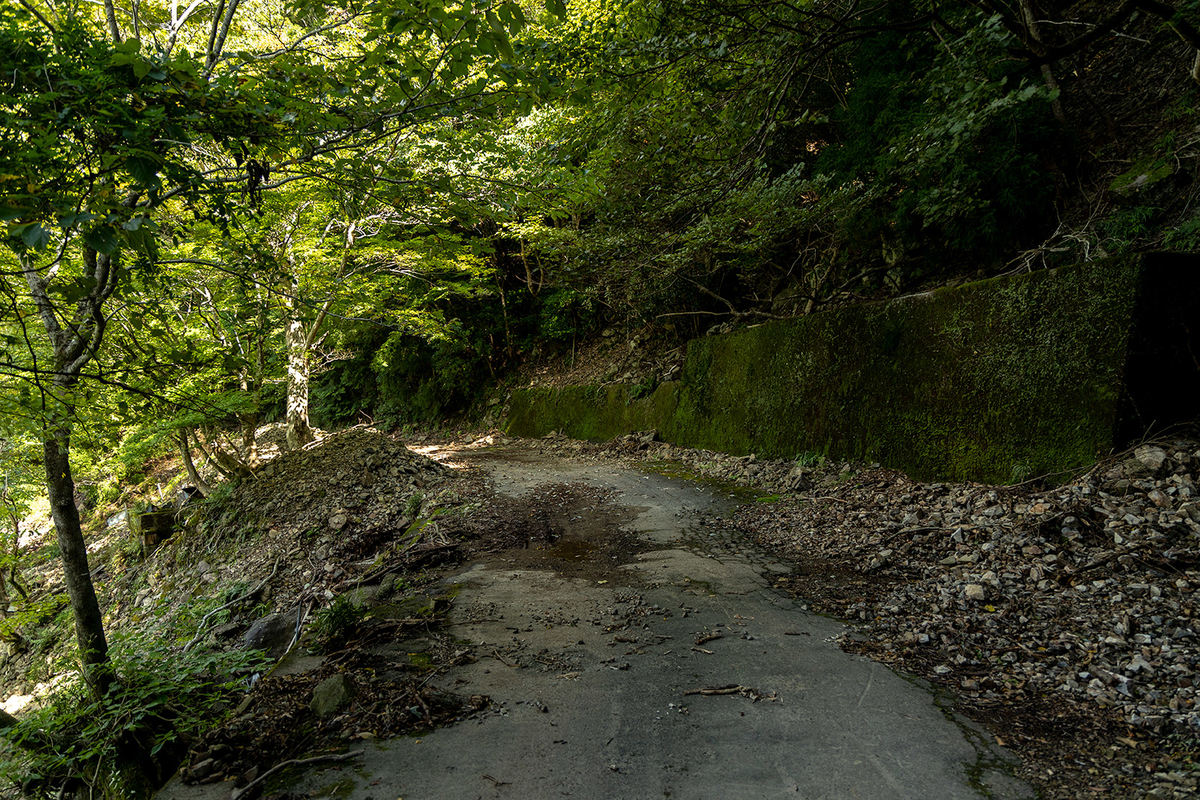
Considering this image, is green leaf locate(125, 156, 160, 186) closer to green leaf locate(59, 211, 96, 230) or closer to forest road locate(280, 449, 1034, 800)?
green leaf locate(59, 211, 96, 230)

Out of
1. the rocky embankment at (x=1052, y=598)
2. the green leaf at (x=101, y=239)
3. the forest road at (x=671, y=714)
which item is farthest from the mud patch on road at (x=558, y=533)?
the green leaf at (x=101, y=239)

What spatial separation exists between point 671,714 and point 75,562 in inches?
→ 153

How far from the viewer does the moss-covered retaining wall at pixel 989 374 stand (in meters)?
4.05

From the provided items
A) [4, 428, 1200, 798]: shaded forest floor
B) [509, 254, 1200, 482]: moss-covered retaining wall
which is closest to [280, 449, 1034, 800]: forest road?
[4, 428, 1200, 798]: shaded forest floor

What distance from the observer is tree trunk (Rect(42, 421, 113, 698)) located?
3281mm

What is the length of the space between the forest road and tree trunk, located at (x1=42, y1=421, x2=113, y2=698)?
224 cm

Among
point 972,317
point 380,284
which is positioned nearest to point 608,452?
point 380,284

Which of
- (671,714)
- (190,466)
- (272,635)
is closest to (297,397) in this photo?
(190,466)

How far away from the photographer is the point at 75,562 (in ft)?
11.4

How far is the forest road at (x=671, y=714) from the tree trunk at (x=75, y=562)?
7.35 ft

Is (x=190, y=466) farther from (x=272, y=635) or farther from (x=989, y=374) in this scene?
(x=989, y=374)

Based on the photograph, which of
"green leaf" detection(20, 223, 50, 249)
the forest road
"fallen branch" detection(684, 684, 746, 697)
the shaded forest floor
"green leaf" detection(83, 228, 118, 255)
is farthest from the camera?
"fallen branch" detection(684, 684, 746, 697)

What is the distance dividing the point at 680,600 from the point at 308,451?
317 inches

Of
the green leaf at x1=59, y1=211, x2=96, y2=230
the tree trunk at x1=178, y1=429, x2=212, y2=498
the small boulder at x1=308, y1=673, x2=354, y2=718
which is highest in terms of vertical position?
the green leaf at x1=59, y1=211, x2=96, y2=230
